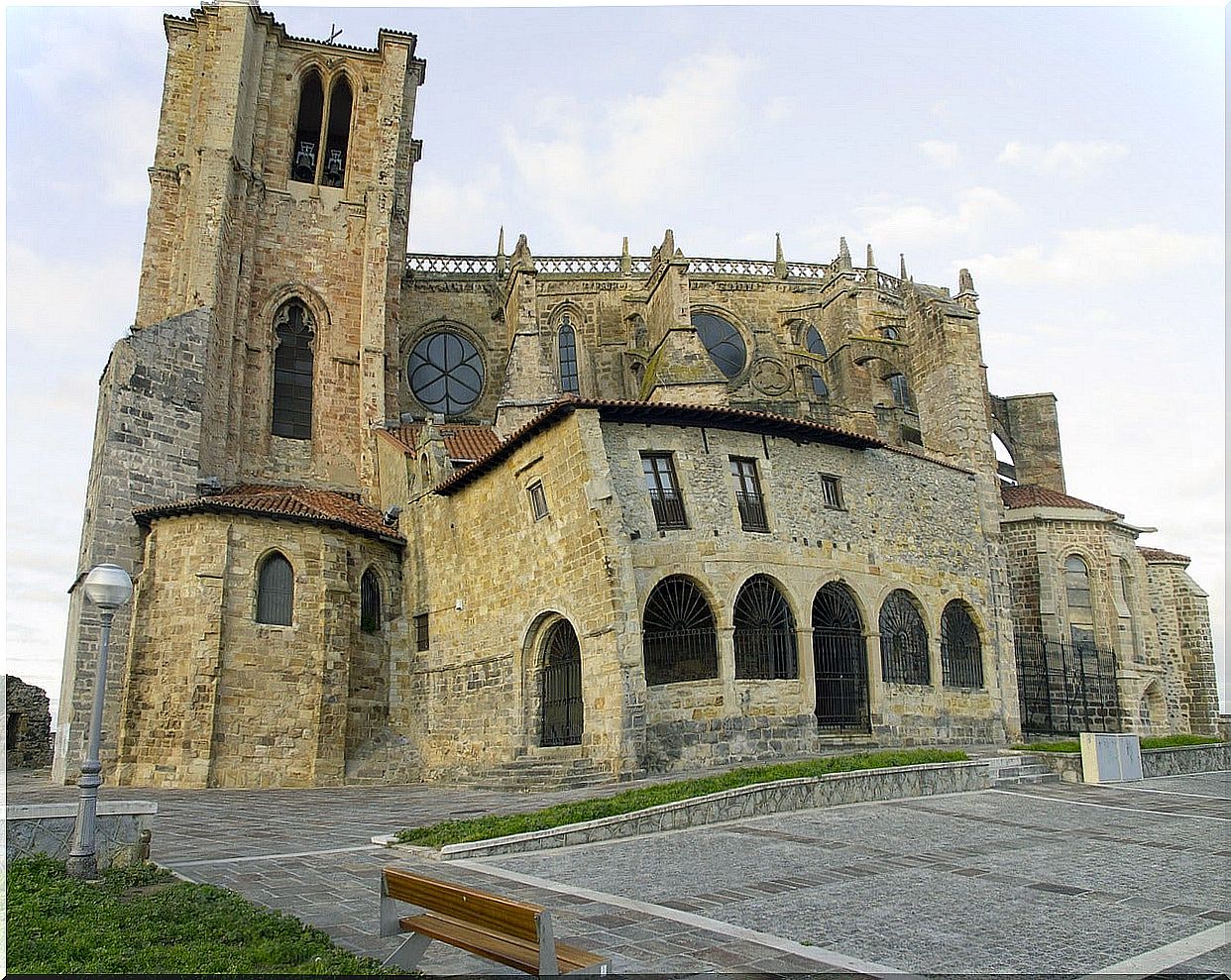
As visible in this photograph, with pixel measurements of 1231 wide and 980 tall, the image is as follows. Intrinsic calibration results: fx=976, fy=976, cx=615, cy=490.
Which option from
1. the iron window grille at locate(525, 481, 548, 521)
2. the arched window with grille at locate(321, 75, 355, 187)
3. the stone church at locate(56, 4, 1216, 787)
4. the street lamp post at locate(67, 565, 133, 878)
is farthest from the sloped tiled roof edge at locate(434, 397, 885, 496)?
the arched window with grille at locate(321, 75, 355, 187)

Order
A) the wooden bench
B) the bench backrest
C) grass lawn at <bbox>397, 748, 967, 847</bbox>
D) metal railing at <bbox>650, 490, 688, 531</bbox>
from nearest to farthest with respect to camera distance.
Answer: the wooden bench
the bench backrest
grass lawn at <bbox>397, 748, 967, 847</bbox>
metal railing at <bbox>650, 490, 688, 531</bbox>

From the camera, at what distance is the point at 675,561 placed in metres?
19.3

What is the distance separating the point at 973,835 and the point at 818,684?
9536 mm

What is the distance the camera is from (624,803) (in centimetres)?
1197

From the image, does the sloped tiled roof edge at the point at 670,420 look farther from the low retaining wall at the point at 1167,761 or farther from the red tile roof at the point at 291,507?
the low retaining wall at the point at 1167,761

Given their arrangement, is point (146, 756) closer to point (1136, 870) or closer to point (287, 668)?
point (287, 668)

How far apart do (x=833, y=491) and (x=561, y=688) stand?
7.55 metres

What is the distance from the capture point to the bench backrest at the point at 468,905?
15.5 ft

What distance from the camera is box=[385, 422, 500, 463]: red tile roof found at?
82.8 ft

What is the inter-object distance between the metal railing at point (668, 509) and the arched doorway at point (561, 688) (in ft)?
9.21

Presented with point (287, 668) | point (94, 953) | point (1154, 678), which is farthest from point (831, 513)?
point (94, 953)

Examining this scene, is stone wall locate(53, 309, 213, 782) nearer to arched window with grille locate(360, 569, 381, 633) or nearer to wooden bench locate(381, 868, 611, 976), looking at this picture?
arched window with grille locate(360, 569, 381, 633)

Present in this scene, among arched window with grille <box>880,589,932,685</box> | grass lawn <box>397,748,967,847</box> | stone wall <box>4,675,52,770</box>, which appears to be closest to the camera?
grass lawn <box>397,748,967,847</box>

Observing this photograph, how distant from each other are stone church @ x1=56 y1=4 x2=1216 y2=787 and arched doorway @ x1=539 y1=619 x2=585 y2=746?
0.26 ft
